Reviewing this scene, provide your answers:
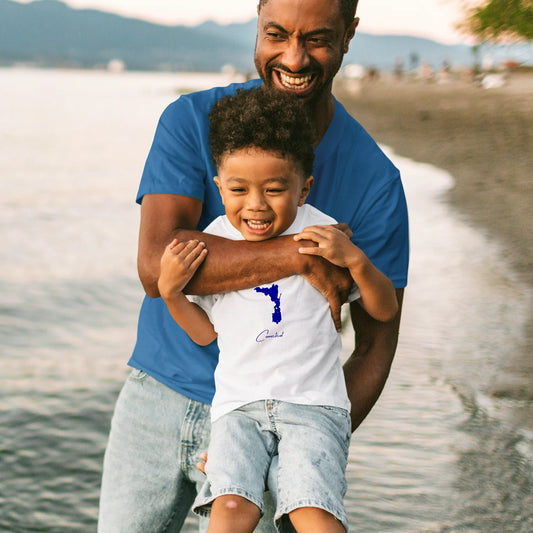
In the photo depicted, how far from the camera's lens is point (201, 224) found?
2498 millimetres

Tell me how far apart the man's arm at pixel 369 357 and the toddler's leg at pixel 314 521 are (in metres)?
0.52

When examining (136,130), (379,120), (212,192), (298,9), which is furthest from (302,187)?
(136,130)

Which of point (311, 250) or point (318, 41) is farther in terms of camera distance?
point (318, 41)

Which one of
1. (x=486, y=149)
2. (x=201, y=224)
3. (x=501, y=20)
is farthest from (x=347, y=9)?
(x=486, y=149)

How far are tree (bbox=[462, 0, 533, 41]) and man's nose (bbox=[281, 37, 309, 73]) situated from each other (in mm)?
14614

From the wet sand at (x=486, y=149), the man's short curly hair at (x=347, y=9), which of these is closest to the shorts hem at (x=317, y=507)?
the man's short curly hair at (x=347, y=9)

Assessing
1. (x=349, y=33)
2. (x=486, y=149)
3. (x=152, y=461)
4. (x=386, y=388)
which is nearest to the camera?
(x=152, y=461)

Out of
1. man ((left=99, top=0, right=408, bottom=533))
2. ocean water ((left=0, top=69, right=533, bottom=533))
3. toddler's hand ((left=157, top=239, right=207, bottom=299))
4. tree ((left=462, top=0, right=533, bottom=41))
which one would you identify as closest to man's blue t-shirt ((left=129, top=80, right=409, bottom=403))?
man ((left=99, top=0, right=408, bottom=533))

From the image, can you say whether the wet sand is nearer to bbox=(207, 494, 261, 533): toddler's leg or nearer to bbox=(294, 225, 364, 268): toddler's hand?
bbox=(294, 225, 364, 268): toddler's hand

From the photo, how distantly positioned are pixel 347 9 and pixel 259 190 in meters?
0.71

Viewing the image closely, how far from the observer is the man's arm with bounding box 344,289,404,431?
8.02ft

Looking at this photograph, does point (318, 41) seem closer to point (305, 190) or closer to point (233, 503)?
point (305, 190)

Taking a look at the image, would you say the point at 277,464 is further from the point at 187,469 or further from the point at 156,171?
the point at 156,171

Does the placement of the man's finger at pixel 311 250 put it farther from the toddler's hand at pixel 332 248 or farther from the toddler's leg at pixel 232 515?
the toddler's leg at pixel 232 515
